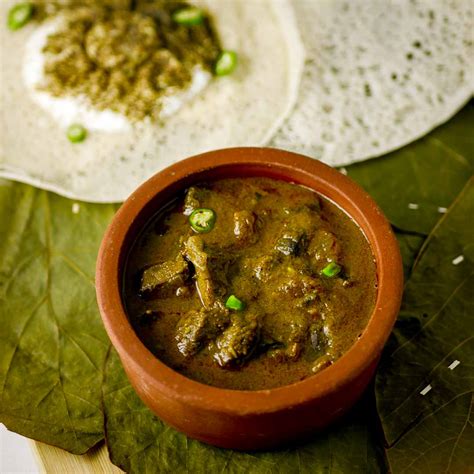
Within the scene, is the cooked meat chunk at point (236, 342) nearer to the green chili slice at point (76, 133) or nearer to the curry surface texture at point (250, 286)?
the curry surface texture at point (250, 286)

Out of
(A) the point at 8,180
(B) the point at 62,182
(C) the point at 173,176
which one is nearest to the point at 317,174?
(C) the point at 173,176

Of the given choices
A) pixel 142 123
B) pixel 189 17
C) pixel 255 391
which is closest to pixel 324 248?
pixel 255 391

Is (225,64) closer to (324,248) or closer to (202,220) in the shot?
(202,220)

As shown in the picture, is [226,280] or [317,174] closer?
[226,280]

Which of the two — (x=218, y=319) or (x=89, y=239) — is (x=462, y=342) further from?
(x=89, y=239)

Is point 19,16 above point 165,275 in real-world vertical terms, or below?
above

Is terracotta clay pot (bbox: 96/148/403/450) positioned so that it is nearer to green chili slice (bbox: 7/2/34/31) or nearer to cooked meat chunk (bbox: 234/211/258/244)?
cooked meat chunk (bbox: 234/211/258/244)

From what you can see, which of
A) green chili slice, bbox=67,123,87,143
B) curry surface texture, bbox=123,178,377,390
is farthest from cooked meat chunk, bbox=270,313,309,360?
green chili slice, bbox=67,123,87,143

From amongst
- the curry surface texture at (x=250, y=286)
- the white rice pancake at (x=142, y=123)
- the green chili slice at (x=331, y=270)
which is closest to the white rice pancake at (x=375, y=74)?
the white rice pancake at (x=142, y=123)
